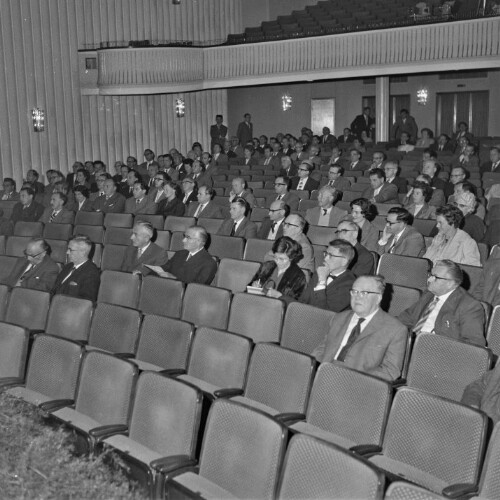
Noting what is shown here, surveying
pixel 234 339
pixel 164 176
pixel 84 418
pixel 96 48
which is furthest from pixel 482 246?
pixel 96 48

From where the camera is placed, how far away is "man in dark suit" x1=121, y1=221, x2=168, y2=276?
635cm

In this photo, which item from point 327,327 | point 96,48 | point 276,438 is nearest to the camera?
point 276,438

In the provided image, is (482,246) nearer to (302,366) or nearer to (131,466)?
(302,366)

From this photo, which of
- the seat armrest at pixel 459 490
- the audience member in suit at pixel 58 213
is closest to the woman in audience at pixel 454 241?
the seat armrest at pixel 459 490

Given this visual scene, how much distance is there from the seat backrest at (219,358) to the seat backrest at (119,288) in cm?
144

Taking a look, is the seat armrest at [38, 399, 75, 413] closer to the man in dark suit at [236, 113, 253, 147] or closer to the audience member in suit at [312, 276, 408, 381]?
the audience member in suit at [312, 276, 408, 381]

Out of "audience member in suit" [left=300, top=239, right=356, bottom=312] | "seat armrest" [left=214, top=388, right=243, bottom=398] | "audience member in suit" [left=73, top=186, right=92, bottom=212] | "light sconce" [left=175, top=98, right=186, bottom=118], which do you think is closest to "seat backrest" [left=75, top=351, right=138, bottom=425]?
"seat armrest" [left=214, top=388, right=243, bottom=398]

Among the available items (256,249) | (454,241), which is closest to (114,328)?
(256,249)

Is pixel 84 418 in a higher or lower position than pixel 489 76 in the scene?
lower

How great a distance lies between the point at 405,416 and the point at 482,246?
3.05 metres

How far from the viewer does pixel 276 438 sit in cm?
290

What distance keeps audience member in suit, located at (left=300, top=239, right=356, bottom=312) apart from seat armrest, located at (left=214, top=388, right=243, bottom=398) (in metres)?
1.13

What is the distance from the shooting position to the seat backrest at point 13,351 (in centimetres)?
436

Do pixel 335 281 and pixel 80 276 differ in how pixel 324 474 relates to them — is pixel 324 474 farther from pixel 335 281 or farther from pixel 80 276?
pixel 80 276
